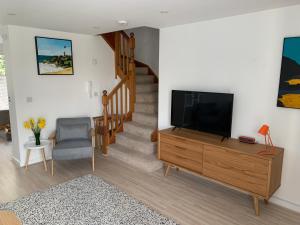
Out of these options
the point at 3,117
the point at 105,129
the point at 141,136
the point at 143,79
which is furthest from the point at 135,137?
the point at 3,117

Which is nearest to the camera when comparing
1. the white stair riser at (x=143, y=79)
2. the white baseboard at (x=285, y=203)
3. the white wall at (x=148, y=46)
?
the white baseboard at (x=285, y=203)

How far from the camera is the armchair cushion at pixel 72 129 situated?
419cm

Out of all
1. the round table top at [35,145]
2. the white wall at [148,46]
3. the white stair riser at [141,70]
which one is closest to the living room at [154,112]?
the round table top at [35,145]

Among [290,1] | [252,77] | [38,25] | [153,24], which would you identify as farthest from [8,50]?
[290,1]

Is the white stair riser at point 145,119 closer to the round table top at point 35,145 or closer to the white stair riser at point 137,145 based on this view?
the white stair riser at point 137,145

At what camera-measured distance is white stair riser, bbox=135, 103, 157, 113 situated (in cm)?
471

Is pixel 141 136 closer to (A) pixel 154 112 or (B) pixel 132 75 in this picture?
(A) pixel 154 112

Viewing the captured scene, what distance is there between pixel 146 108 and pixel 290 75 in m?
2.78

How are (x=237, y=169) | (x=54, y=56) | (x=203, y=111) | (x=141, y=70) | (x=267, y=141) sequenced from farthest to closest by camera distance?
(x=141, y=70) → (x=54, y=56) → (x=203, y=111) → (x=267, y=141) → (x=237, y=169)

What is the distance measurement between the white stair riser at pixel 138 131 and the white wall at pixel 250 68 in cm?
115

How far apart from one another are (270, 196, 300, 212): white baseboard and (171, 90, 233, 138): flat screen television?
97 cm

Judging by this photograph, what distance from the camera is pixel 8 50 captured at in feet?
12.4

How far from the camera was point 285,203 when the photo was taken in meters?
2.79

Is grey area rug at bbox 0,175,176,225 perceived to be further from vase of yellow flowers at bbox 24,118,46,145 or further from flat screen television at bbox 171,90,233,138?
flat screen television at bbox 171,90,233,138
